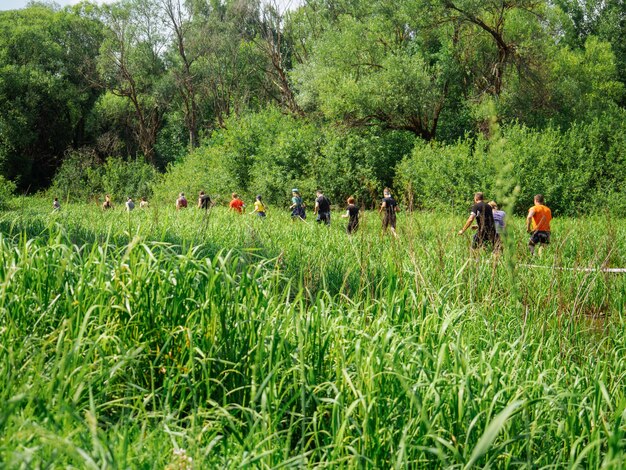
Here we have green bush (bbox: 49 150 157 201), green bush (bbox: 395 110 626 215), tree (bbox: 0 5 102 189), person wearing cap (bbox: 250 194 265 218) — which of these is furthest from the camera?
tree (bbox: 0 5 102 189)

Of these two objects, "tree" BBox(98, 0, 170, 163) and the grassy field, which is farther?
"tree" BBox(98, 0, 170, 163)

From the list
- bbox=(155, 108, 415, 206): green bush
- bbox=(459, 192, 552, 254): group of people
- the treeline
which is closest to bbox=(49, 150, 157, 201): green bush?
the treeline

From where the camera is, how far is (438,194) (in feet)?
86.2

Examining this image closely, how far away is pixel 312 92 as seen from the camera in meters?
33.9

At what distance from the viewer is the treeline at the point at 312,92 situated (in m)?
28.2

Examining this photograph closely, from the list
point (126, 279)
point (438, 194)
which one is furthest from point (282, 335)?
point (438, 194)

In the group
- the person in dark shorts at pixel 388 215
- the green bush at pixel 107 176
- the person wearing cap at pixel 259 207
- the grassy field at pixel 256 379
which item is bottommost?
the green bush at pixel 107 176

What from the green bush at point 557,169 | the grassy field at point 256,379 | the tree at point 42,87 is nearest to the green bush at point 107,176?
the tree at point 42,87

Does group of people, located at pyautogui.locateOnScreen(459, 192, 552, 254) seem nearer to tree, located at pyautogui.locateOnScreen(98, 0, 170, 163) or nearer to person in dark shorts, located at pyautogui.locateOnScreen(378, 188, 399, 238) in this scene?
person in dark shorts, located at pyautogui.locateOnScreen(378, 188, 399, 238)

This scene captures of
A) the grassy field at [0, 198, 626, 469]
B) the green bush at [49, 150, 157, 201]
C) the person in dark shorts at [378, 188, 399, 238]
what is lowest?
the green bush at [49, 150, 157, 201]

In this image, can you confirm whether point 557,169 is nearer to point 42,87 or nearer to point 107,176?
point 107,176

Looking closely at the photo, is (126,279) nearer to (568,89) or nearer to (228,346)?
(228,346)

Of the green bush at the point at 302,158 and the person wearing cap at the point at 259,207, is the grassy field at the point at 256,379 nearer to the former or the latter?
the person wearing cap at the point at 259,207

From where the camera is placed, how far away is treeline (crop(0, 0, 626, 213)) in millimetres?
28203
